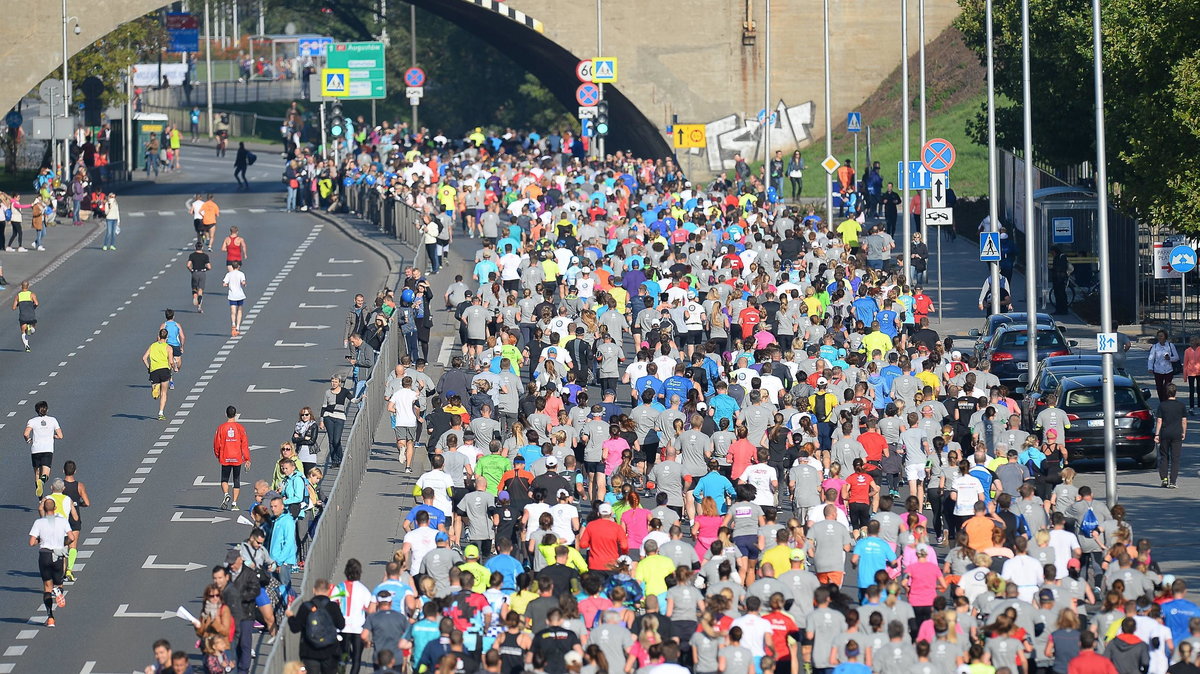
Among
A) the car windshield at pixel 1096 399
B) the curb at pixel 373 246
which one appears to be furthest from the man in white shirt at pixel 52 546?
the curb at pixel 373 246

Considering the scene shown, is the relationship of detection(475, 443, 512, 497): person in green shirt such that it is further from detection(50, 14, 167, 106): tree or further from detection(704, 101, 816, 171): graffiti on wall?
detection(50, 14, 167, 106): tree

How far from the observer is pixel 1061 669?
1627 cm

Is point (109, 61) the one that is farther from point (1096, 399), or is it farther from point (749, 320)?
point (1096, 399)

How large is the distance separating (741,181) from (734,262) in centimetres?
2343

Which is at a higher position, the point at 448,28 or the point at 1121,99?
the point at 448,28

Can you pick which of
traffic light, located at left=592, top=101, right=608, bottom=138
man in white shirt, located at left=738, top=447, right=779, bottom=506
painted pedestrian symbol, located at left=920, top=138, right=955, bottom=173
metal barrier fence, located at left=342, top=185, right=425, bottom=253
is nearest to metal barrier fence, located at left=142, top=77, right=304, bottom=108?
metal barrier fence, located at left=342, top=185, right=425, bottom=253

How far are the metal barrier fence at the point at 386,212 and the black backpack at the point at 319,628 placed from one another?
94.7ft

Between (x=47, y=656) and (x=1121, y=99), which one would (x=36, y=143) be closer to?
(x=1121, y=99)

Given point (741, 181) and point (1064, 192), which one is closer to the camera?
point (1064, 192)

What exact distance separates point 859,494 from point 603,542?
360 centimetres

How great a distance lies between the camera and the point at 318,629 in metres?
17.8

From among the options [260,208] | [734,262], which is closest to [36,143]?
[260,208]

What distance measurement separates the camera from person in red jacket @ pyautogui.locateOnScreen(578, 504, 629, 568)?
65.2 ft

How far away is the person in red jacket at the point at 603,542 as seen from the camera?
19.9 m
